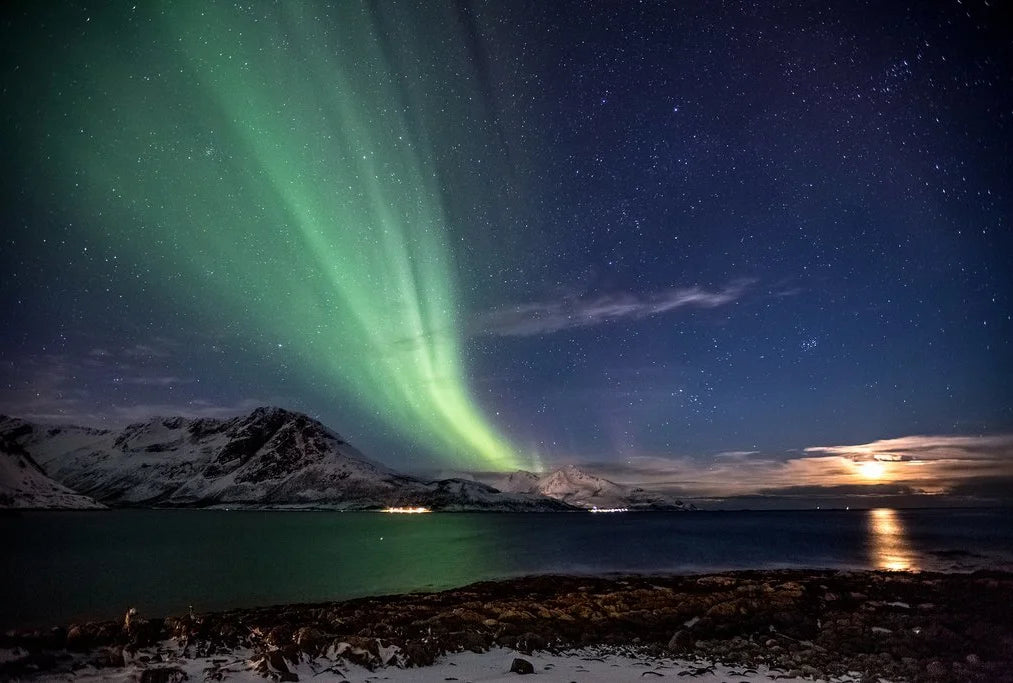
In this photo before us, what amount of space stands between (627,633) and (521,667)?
6.23m

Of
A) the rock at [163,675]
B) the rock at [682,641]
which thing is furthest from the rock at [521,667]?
the rock at [163,675]

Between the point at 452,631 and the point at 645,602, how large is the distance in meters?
9.89

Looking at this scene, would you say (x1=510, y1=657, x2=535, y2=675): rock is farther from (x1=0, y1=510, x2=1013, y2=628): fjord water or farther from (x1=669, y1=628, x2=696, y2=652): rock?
(x1=0, y1=510, x2=1013, y2=628): fjord water

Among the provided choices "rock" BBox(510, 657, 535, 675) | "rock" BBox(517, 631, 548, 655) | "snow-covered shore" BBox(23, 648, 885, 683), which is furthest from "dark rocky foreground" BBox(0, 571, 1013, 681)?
"rock" BBox(510, 657, 535, 675)

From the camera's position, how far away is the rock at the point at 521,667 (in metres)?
13.5

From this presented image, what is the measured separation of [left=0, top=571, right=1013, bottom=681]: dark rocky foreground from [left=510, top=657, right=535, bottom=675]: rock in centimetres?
214

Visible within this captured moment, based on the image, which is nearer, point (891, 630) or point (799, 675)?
point (799, 675)

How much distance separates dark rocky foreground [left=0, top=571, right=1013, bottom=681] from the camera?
14.5 m

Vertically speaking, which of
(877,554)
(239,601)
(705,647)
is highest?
(705,647)

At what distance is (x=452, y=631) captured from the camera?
17.8 meters

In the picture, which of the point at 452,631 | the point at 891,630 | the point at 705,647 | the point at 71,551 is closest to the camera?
the point at 705,647

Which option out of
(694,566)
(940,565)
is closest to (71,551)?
(694,566)

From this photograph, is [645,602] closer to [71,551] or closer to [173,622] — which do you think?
[173,622]

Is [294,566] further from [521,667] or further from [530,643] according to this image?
[521,667]
